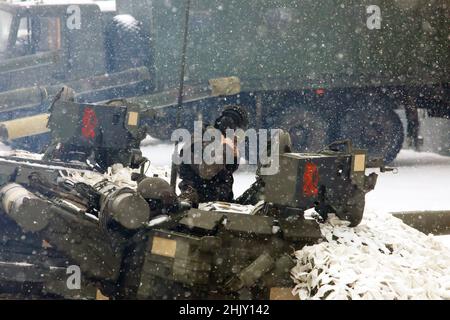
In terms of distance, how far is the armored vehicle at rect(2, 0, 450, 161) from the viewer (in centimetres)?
1085

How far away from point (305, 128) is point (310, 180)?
692 centimetres

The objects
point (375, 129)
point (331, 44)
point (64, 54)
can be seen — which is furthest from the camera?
point (64, 54)

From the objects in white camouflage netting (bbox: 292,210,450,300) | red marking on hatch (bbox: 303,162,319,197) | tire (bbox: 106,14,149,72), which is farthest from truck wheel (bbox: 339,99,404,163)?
red marking on hatch (bbox: 303,162,319,197)

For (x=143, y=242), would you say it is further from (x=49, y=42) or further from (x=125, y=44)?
(x=125, y=44)

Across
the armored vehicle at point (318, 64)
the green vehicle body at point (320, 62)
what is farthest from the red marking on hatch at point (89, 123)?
the green vehicle body at point (320, 62)

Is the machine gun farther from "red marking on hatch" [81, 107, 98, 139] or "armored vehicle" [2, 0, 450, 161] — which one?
"armored vehicle" [2, 0, 450, 161]

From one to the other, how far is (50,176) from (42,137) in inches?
242

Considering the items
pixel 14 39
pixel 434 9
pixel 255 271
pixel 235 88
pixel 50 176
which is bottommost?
pixel 255 271

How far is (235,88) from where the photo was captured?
36.1 ft

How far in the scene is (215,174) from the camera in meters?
5.18

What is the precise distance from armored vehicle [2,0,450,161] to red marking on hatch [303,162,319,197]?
6.63 meters

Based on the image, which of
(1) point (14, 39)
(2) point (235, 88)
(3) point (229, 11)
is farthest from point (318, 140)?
(1) point (14, 39)

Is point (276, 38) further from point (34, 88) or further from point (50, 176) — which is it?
point (50, 176)

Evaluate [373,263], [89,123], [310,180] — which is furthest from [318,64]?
[373,263]
